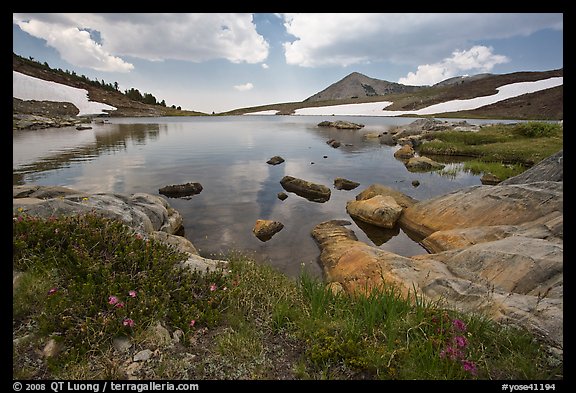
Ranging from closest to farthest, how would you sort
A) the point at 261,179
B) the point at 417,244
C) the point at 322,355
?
1. the point at 322,355
2. the point at 417,244
3. the point at 261,179

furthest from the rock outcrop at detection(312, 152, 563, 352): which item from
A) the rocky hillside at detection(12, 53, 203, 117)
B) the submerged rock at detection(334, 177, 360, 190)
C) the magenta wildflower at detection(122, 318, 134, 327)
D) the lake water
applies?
the rocky hillside at detection(12, 53, 203, 117)

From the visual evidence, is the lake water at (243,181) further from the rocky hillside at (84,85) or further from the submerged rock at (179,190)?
the rocky hillside at (84,85)

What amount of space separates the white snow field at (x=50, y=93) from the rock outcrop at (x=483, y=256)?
174 m

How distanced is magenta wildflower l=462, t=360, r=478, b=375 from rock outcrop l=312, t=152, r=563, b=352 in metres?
1.33

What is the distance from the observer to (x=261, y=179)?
83.9ft

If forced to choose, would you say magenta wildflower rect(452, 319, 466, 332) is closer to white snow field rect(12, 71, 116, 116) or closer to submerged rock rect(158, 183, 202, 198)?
submerged rock rect(158, 183, 202, 198)

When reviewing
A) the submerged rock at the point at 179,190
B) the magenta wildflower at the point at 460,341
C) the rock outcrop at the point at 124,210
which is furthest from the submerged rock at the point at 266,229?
the magenta wildflower at the point at 460,341

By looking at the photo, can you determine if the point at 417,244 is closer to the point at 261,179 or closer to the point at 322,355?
the point at 322,355

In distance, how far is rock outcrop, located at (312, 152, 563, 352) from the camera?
530 cm

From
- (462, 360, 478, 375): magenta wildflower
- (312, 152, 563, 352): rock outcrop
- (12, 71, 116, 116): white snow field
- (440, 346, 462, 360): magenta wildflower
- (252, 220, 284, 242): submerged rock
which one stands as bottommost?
(252, 220, 284, 242): submerged rock

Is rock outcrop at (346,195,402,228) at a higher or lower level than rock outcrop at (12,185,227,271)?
lower

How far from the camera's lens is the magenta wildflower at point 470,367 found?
11.4ft
